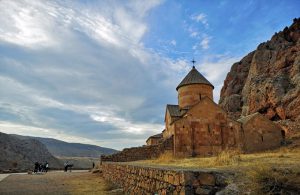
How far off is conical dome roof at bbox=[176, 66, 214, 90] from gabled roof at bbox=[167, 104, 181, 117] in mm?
1940

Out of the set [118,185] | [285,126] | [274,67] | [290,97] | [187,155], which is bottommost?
[118,185]

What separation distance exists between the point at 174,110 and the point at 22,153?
35017mm

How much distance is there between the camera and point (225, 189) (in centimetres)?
371

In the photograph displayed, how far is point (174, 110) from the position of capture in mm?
25328

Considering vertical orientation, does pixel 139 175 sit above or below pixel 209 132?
below

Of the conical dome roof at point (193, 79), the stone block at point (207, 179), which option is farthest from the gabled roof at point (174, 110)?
the stone block at point (207, 179)

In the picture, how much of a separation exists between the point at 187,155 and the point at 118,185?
10.9 metres

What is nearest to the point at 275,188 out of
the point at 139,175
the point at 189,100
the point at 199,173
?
the point at 199,173

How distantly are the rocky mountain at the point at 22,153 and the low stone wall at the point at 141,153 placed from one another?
24.5m

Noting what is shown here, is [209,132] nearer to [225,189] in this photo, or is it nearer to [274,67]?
[225,189]

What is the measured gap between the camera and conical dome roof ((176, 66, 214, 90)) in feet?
81.1

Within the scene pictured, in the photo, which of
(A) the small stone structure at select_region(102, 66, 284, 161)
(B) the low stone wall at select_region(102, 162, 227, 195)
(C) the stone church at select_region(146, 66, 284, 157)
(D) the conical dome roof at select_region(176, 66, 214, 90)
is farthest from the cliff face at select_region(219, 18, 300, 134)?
(B) the low stone wall at select_region(102, 162, 227, 195)

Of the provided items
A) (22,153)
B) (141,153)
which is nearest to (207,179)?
(141,153)

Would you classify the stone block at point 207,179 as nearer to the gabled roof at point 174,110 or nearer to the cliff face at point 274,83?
the gabled roof at point 174,110
